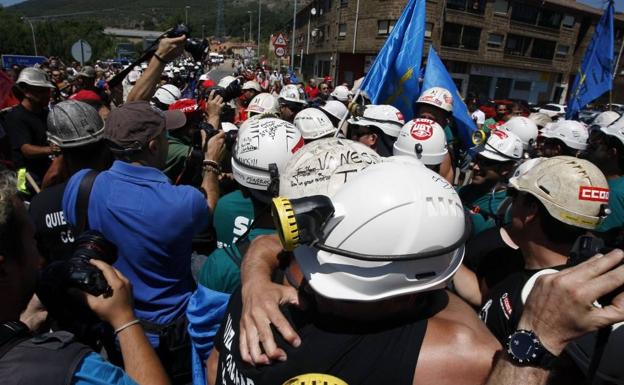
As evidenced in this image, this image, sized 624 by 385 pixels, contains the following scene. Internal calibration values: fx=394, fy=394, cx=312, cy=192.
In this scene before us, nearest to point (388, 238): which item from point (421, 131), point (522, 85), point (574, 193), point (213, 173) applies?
point (574, 193)

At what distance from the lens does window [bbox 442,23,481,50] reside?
3628 centimetres

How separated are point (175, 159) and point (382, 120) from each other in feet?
8.05

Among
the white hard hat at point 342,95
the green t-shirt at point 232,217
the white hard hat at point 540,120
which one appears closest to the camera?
the green t-shirt at point 232,217

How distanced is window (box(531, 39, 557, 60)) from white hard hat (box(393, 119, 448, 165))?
44.7m

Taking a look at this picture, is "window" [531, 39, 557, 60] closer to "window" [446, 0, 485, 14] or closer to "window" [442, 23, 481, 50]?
"window" [442, 23, 481, 50]

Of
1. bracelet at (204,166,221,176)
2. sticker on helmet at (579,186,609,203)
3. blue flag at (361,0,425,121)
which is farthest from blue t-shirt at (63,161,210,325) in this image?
blue flag at (361,0,425,121)

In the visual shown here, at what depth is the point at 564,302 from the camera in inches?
41.0

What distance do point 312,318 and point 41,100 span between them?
503 cm

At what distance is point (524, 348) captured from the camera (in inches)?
42.6

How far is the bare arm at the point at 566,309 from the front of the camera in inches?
39.6

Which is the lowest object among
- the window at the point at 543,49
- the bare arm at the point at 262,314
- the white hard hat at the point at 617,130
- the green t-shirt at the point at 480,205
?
the green t-shirt at the point at 480,205

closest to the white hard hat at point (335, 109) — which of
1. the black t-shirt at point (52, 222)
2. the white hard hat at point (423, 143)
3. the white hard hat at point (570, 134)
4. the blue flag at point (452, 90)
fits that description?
the blue flag at point (452, 90)

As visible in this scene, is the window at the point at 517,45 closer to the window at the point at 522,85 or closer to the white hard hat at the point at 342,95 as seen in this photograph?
the window at the point at 522,85

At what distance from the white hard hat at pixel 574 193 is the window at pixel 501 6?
41786 mm
